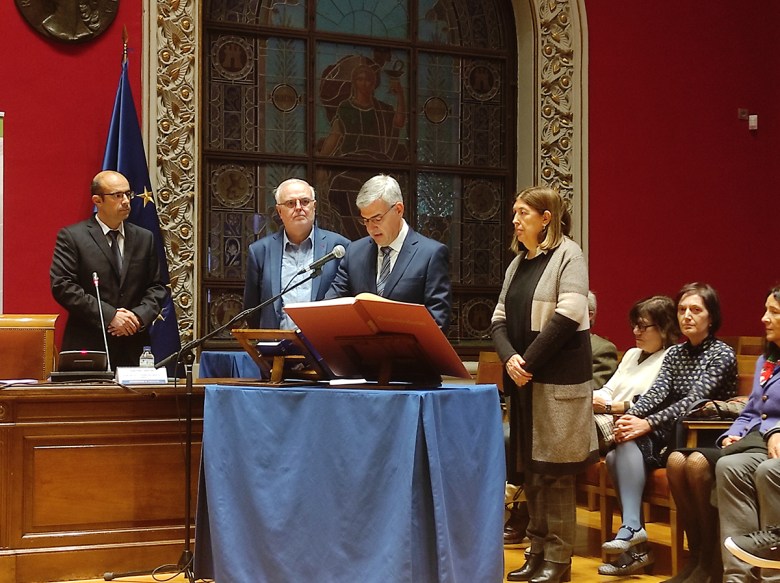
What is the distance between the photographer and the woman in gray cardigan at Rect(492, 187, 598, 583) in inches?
161

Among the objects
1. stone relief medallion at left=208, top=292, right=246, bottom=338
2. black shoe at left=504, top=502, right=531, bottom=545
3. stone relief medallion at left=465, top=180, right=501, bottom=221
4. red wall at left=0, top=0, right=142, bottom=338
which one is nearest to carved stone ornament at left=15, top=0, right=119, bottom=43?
red wall at left=0, top=0, right=142, bottom=338

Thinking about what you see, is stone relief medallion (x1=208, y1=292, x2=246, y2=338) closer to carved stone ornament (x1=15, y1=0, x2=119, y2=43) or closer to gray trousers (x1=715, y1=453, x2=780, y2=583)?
carved stone ornament (x1=15, y1=0, x2=119, y2=43)

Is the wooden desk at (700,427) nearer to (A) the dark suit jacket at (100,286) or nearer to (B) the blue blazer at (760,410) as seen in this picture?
(B) the blue blazer at (760,410)

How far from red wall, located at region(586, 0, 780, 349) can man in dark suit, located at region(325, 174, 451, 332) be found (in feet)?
12.1

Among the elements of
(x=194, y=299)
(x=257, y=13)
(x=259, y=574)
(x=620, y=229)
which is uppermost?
(x=257, y=13)

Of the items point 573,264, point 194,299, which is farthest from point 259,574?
point 194,299

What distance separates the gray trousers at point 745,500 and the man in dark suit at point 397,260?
46.9 inches

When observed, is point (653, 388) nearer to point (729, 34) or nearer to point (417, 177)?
point (417, 177)

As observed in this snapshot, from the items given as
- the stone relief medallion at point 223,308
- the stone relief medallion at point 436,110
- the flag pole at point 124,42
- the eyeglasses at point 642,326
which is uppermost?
the flag pole at point 124,42

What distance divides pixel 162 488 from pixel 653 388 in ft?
7.25

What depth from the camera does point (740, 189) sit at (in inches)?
318

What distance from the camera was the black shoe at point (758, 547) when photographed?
140 inches

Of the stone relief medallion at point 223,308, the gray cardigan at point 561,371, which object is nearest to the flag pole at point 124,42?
the stone relief medallion at point 223,308

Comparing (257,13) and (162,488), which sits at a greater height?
(257,13)
